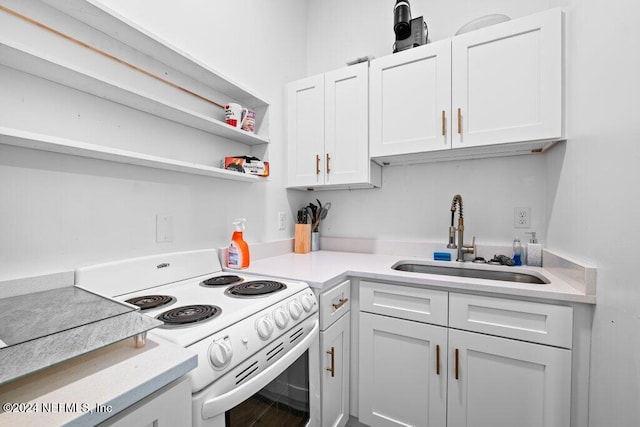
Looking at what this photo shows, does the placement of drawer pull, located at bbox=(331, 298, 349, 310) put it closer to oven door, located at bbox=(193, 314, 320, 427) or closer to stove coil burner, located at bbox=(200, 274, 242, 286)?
oven door, located at bbox=(193, 314, 320, 427)

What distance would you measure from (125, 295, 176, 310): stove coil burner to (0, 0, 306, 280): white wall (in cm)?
23

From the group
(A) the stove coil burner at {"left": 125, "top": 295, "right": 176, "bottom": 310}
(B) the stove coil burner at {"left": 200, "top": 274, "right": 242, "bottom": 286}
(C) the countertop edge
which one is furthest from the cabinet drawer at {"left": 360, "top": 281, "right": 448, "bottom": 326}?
(C) the countertop edge

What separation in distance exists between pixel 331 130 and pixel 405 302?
1219mm

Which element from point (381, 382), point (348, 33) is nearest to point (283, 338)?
point (381, 382)

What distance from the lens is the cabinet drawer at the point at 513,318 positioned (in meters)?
1.06

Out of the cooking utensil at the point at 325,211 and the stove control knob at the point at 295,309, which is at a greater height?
the cooking utensil at the point at 325,211

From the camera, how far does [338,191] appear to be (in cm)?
226

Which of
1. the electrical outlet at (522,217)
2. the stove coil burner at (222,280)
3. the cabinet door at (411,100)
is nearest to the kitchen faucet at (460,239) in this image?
the electrical outlet at (522,217)

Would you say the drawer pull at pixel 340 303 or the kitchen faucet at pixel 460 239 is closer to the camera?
the drawer pull at pixel 340 303

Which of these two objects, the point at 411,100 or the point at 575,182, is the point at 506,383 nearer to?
the point at 575,182

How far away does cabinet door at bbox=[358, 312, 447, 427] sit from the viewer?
4.17ft

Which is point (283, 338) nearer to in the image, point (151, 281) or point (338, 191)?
point (151, 281)

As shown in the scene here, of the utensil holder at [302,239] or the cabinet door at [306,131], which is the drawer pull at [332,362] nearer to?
the utensil holder at [302,239]

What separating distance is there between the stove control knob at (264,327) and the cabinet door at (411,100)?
4.09 feet
